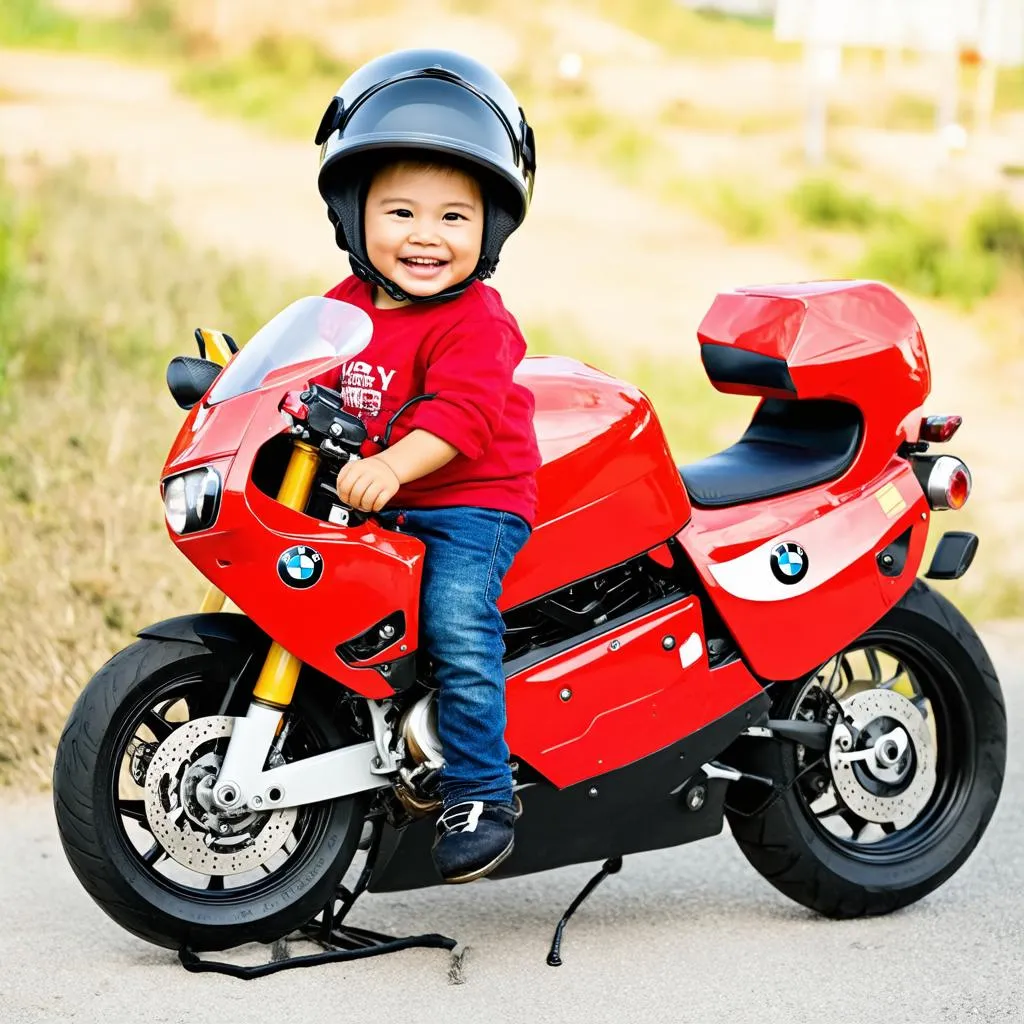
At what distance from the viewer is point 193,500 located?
3723mm

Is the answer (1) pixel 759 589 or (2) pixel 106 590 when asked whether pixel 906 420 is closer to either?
(1) pixel 759 589

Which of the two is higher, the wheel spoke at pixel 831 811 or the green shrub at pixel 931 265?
the green shrub at pixel 931 265

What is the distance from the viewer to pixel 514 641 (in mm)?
4250

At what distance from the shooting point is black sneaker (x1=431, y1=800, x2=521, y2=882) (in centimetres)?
388

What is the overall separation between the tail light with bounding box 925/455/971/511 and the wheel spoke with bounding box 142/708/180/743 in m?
1.97

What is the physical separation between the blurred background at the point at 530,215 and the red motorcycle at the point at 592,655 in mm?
1686

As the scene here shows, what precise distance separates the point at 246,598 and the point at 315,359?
1.67ft

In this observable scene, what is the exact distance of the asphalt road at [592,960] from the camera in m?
3.92

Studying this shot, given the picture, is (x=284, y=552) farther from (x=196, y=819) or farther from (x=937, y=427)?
(x=937, y=427)

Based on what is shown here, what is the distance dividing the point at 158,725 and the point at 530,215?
11783 millimetres

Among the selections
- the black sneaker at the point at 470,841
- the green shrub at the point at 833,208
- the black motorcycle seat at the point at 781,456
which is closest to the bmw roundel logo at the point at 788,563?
the black motorcycle seat at the point at 781,456

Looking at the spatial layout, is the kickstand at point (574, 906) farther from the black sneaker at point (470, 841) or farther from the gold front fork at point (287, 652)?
the gold front fork at point (287, 652)

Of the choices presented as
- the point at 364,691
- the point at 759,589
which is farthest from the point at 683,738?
the point at 364,691

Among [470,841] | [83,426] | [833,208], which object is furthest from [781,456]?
[833,208]
